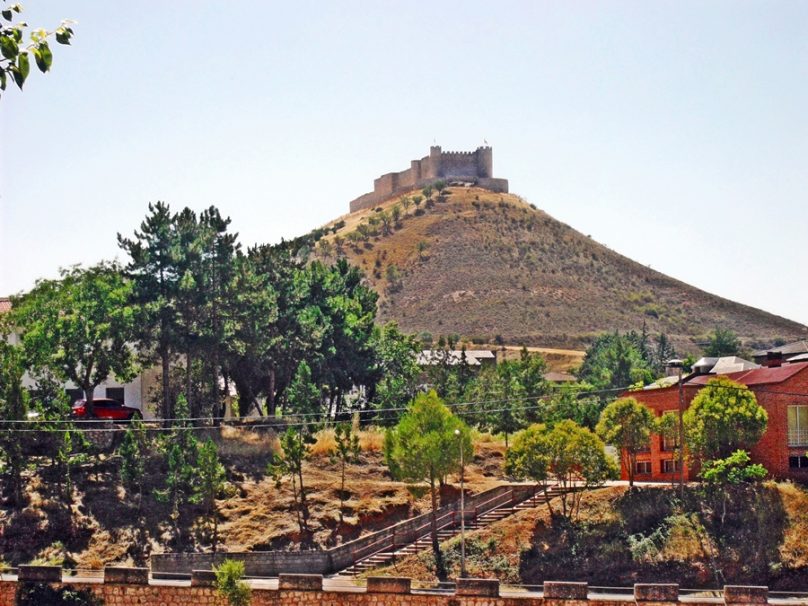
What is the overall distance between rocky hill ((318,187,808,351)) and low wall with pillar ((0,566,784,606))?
9576 cm

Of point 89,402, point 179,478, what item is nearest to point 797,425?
point 179,478

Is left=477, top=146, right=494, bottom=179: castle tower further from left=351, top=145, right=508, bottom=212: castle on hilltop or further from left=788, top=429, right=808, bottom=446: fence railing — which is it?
left=788, top=429, right=808, bottom=446: fence railing

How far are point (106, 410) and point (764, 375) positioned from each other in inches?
1165

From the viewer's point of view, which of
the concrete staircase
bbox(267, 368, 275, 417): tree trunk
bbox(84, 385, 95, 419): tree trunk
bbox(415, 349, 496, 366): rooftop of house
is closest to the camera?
the concrete staircase

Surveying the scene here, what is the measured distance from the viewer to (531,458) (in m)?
53.0

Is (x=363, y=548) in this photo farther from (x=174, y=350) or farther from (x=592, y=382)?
(x=592, y=382)

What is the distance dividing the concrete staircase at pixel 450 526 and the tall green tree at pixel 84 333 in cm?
1586

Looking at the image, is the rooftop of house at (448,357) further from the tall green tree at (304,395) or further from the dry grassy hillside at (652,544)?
the dry grassy hillside at (652,544)

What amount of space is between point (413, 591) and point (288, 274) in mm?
32447

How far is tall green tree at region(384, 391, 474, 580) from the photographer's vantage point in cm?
5062

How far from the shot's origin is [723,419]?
174 ft

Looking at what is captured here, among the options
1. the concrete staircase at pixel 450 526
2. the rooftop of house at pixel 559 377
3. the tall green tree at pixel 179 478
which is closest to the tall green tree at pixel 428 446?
the concrete staircase at pixel 450 526

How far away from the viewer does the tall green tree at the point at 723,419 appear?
5316cm

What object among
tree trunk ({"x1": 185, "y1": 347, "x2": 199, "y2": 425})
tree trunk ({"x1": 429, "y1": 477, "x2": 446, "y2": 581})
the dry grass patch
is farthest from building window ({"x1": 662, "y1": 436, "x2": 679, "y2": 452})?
tree trunk ({"x1": 185, "y1": 347, "x2": 199, "y2": 425})
